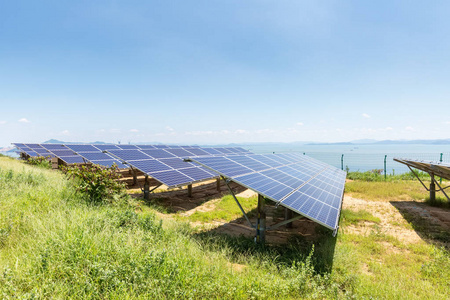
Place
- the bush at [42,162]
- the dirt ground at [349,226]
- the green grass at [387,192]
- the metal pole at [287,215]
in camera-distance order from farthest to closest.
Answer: the bush at [42,162], the green grass at [387,192], the metal pole at [287,215], the dirt ground at [349,226]

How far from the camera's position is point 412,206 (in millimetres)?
12898

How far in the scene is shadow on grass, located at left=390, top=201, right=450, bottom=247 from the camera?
8.48 meters

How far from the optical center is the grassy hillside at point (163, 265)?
369 centimetres

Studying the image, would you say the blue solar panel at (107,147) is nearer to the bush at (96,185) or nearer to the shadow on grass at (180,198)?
the shadow on grass at (180,198)

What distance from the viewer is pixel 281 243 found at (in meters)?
7.74

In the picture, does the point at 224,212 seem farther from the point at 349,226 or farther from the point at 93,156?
the point at 93,156

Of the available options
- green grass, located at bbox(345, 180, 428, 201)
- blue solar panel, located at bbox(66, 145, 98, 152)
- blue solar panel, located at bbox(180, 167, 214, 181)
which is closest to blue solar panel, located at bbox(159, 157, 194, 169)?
blue solar panel, located at bbox(180, 167, 214, 181)

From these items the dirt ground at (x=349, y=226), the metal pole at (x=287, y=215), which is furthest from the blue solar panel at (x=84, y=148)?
the metal pole at (x=287, y=215)

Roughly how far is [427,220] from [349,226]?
4354mm

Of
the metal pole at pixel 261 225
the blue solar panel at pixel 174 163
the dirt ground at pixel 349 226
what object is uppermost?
the blue solar panel at pixel 174 163

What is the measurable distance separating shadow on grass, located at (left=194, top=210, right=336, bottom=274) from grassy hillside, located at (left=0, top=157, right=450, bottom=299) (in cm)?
6

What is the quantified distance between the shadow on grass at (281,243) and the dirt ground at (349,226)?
0.13 ft

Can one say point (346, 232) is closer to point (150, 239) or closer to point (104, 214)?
point (150, 239)

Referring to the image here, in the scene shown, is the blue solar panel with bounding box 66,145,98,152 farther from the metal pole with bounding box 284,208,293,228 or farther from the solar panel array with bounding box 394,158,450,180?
the solar panel array with bounding box 394,158,450,180
